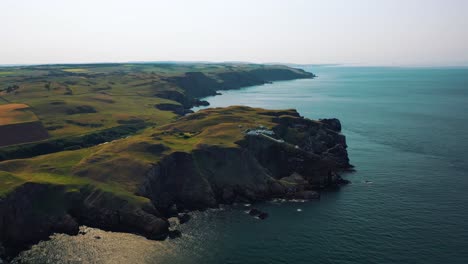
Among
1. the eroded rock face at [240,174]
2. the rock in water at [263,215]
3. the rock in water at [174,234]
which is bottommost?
the rock in water at [174,234]

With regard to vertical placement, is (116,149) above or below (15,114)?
below

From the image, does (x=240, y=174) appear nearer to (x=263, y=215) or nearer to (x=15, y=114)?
(x=263, y=215)

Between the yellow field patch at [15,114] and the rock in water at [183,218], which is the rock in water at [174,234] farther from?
the yellow field patch at [15,114]

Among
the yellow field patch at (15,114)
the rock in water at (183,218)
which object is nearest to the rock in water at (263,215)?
the rock in water at (183,218)

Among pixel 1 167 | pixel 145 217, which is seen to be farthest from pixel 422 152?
pixel 1 167

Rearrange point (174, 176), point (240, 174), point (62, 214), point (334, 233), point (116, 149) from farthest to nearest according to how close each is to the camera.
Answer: point (116, 149) → point (240, 174) → point (174, 176) → point (62, 214) → point (334, 233)

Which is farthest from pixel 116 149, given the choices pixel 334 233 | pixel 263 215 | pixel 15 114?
pixel 15 114

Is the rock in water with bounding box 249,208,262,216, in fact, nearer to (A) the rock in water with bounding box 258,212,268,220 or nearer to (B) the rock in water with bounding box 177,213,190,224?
(A) the rock in water with bounding box 258,212,268,220

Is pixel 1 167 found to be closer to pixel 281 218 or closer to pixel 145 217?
pixel 145 217
